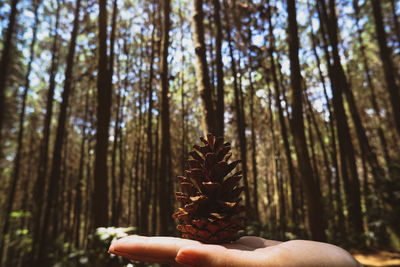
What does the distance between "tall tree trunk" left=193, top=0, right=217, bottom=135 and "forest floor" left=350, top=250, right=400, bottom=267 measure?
17.4ft

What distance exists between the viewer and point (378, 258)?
Result: 229 inches

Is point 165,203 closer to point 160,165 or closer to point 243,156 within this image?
point 160,165

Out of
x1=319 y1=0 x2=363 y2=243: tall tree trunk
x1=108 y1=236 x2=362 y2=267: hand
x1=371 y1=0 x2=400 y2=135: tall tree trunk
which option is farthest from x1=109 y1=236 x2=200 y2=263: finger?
x1=371 y1=0 x2=400 y2=135: tall tree trunk

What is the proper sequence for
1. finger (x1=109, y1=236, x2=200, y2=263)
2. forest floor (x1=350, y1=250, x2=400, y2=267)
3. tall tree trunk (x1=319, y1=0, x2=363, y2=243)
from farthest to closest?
tall tree trunk (x1=319, y1=0, x2=363, y2=243)
forest floor (x1=350, y1=250, x2=400, y2=267)
finger (x1=109, y1=236, x2=200, y2=263)

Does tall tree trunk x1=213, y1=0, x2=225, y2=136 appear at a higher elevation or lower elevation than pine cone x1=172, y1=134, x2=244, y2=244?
higher

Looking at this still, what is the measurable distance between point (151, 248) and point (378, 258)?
7106 mm

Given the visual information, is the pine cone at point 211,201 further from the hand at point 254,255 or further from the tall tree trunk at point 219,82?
the tall tree trunk at point 219,82

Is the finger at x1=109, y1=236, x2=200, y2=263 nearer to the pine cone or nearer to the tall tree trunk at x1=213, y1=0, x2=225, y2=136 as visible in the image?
the pine cone

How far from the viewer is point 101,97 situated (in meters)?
4.43

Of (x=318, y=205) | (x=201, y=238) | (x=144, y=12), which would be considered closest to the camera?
(x=201, y=238)

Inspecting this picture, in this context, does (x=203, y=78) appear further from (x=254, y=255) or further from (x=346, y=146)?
(x=346, y=146)

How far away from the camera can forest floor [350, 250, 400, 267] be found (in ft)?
17.5

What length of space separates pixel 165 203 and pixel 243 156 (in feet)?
→ 14.0

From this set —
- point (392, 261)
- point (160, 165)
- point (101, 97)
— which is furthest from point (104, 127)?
point (392, 261)
